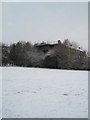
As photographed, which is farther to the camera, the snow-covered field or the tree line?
the tree line

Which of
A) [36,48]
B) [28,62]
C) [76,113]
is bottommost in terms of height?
[76,113]

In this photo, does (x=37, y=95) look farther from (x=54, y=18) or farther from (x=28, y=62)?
(x=28, y=62)

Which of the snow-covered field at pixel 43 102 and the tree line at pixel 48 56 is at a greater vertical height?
the tree line at pixel 48 56

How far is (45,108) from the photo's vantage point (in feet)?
14.1

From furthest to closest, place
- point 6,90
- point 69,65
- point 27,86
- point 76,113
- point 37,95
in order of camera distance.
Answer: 1. point 69,65
2. point 27,86
3. point 6,90
4. point 37,95
5. point 76,113

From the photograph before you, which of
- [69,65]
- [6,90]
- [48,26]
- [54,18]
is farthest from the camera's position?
[69,65]

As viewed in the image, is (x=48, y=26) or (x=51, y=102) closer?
(x=51, y=102)

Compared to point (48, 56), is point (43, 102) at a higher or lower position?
lower

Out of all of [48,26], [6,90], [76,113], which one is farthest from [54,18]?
[76,113]

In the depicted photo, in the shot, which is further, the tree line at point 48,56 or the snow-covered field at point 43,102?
the tree line at point 48,56

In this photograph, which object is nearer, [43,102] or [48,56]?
[43,102]

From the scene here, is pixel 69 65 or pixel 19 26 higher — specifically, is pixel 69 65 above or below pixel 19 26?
below

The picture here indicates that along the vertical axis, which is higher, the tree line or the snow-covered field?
the tree line

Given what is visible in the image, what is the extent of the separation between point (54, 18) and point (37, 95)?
611cm
